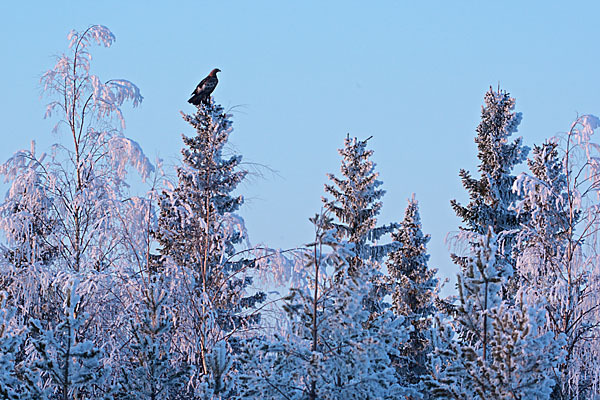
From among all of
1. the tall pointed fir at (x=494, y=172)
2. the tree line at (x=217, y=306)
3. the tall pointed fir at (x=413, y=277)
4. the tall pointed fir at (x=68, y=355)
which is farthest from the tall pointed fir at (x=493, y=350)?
the tall pointed fir at (x=413, y=277)

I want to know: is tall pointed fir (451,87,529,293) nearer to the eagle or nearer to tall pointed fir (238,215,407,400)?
the eagle

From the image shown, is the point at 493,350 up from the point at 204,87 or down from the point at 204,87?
down

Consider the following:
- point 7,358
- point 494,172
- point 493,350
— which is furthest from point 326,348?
point 494,172

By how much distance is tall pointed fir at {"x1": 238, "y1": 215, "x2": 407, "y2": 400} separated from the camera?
1188cm

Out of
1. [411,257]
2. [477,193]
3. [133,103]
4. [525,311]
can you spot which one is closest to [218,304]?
[133,103]

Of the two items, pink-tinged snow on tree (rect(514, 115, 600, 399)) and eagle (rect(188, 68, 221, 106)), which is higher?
eagle (rect(188, 68, 221, 106))

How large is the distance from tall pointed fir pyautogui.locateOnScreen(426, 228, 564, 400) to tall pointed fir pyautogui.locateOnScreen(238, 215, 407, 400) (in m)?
0.86

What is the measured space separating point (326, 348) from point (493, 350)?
255 cm

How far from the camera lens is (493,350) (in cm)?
1112

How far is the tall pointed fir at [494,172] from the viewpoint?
28.0 meters

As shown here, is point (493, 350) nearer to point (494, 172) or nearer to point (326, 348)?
point (326, 348)

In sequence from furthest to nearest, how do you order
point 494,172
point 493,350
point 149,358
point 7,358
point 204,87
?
point 494,172 → point 204,87 → point 149,358 → point 7,358 → point 493,350

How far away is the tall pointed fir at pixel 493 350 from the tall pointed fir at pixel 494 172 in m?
16.0

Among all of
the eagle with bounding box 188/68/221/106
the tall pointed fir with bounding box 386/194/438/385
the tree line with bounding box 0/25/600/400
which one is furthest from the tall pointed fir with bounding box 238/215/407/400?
A: the tall pointed fir with bounding box 386/194/438/385
